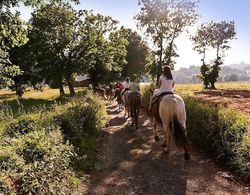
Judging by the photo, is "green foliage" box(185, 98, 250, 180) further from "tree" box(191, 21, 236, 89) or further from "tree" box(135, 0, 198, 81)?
"tree" box(191, 21, 236, 89)

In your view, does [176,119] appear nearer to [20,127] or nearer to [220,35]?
[20,127]

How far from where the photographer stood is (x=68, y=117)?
12102 millimetres

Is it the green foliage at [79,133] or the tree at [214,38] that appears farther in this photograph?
the tree at [214,38]

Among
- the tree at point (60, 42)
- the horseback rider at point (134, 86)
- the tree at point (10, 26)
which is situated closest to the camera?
the tree at point (10, 26)

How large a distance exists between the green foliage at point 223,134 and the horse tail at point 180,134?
116 centimetres

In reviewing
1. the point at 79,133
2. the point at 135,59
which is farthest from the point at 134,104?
the point at 135,59

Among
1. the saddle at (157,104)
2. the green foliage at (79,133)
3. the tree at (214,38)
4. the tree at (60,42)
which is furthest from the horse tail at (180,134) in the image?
the tree at (214,38)

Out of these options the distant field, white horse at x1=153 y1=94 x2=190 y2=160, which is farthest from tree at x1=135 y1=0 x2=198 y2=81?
white horse at x1=153 y1=94 x2=190 y2=160

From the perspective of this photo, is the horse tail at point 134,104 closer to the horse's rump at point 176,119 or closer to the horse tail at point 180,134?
the horse's rump at point 176,119

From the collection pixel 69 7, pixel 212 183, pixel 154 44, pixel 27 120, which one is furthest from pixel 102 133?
pixel 69 7

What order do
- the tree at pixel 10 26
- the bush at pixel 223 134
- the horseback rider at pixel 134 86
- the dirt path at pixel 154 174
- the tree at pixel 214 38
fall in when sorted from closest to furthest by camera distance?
1. the dirt path at pixel 154 174
2. the bush at pixel 223 134
3. the tree at pixel 10 26
4. the horseback rider at pixel 134 86
5. the tree at pixel 214 38

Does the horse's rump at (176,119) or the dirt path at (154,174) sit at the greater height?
the horse's rump at (176,119)

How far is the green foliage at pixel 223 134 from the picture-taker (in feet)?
30.7

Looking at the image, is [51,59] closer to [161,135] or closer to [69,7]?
[69,7]
